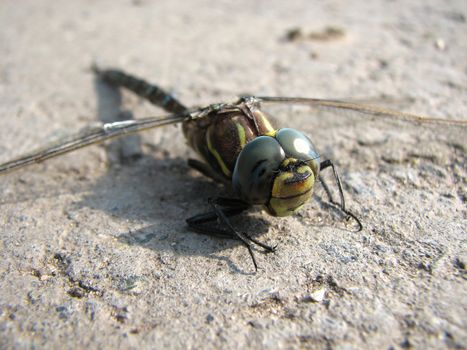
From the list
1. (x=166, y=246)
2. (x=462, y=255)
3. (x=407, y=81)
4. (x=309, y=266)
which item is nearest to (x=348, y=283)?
(x=309, y=266)

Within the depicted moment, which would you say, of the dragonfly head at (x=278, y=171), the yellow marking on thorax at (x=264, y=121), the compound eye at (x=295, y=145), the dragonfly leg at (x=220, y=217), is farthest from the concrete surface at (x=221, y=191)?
the yellow marking on thorax at (x=264, y=121)

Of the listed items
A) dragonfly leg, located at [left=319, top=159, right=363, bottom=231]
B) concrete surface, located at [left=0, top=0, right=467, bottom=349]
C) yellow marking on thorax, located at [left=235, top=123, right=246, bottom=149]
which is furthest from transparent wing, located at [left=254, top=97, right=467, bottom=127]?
dragonfly leg, located at [left=319, top=159, right=363, bottom=231]

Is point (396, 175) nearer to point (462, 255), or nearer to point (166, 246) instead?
point (462, 255)

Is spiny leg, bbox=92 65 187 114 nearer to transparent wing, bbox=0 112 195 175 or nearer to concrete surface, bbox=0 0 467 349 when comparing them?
concrete surface, bbox=0 0 467 349

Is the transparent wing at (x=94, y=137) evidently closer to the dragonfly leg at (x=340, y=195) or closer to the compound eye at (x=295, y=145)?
the compound eye at (x=295, y=145)

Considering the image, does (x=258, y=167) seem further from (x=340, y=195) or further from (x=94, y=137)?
(x=94, y=137)
